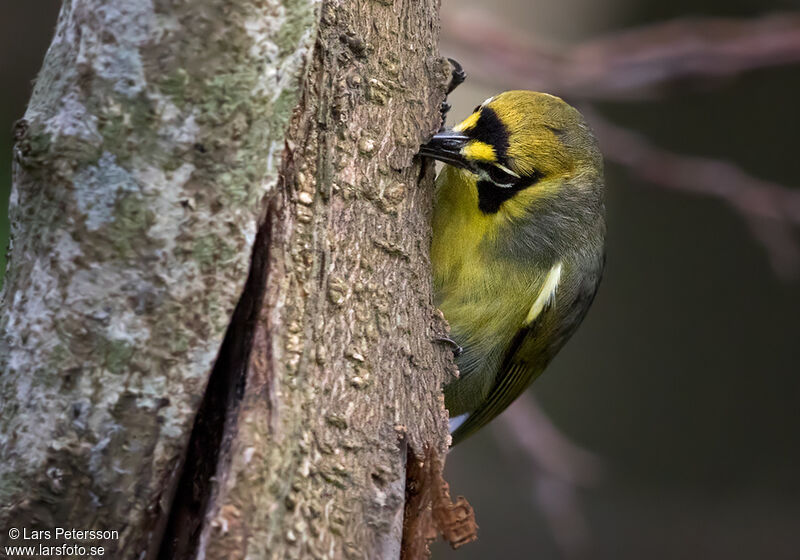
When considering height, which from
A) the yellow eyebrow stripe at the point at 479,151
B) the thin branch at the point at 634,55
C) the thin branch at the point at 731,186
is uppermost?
the thin branch at the point at 634,55

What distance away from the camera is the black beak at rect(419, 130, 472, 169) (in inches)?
95.2

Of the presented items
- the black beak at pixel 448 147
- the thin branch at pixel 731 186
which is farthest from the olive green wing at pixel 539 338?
the thin branch at pixel 731 186

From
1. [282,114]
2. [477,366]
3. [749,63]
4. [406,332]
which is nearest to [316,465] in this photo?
[406,332]

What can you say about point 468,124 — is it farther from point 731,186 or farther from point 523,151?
point 731,186

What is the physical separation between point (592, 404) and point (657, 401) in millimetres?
496

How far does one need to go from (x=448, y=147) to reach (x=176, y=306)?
108 cm

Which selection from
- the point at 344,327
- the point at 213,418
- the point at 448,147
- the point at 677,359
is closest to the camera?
the point at 213,418

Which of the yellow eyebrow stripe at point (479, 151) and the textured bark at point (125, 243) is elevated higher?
the yellow eyebrow stripe at point (479, 151)

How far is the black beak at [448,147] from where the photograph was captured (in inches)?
95.2

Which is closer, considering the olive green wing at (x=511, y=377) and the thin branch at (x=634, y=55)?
the olive green wing at (x=511, y=377)

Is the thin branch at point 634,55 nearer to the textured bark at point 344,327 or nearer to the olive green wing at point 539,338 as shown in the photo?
the olive green wing at point 539,338

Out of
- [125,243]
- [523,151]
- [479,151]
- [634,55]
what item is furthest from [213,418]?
[634,55]

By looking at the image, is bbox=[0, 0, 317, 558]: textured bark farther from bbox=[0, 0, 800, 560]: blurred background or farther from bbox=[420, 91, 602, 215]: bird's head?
bbox=[0, 0, 800, 560]: blurred background

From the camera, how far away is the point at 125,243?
169 cm
